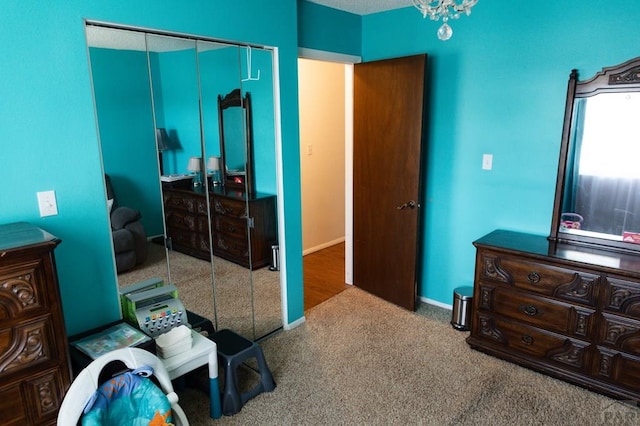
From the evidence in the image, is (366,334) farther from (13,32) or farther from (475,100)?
(13,32)

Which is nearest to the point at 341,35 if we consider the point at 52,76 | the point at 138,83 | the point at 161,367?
the point at 138,83

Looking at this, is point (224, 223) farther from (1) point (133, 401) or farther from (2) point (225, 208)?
(1) point (133, 401)

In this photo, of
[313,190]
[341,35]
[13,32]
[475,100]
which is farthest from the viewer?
[313,190]

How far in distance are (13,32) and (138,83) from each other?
0.55 m

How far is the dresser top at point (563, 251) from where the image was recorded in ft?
7.07

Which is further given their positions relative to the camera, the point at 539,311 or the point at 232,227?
the point at 232,227

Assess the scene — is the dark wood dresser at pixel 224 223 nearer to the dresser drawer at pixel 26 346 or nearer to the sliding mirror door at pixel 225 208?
the sliding mirror door at pixel 225 208

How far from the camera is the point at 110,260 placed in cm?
200

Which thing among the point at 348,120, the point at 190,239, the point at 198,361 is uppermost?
the point at 348,120

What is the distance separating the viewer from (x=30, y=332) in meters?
1.46

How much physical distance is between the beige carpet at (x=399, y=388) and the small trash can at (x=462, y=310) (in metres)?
0.07

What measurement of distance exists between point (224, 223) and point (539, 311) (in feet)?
6.54

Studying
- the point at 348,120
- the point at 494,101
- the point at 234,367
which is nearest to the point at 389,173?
the point at 348,120

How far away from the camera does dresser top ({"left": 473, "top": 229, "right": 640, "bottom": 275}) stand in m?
2.15
